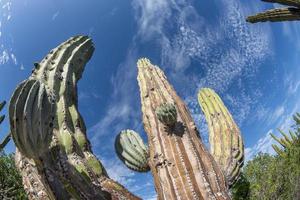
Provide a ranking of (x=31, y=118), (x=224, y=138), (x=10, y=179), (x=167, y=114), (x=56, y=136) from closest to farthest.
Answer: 1. (x=31, y=118)
2. (x=56, y=136)
3. (x=167, y=114)
4. (x=224, y=138)
5. (x=10, y=179)

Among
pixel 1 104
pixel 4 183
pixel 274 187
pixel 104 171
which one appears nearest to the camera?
pixel 104 171

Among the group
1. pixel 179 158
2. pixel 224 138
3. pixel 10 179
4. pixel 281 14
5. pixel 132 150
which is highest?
pixel 10 179

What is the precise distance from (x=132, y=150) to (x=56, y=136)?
61.3 inches

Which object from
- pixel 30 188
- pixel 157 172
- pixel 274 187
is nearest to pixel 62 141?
pixel 30 188

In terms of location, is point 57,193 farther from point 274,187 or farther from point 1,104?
point 274,187

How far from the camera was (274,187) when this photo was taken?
21.5 meters

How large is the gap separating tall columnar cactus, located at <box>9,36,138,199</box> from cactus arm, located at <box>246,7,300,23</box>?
349 centimetres

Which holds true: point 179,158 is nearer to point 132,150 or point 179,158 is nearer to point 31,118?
point 132,150

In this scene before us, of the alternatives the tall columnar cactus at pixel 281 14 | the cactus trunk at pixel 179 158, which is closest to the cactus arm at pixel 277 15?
the tall columnar cactus at pixel 281 14

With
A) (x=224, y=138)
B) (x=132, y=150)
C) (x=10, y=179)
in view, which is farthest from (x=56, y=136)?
(x=10, y=179)

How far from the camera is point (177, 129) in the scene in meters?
4.69

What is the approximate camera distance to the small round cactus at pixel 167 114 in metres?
4.64

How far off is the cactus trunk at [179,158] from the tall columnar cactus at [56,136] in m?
0.55

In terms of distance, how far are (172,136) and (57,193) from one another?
1360 mm
